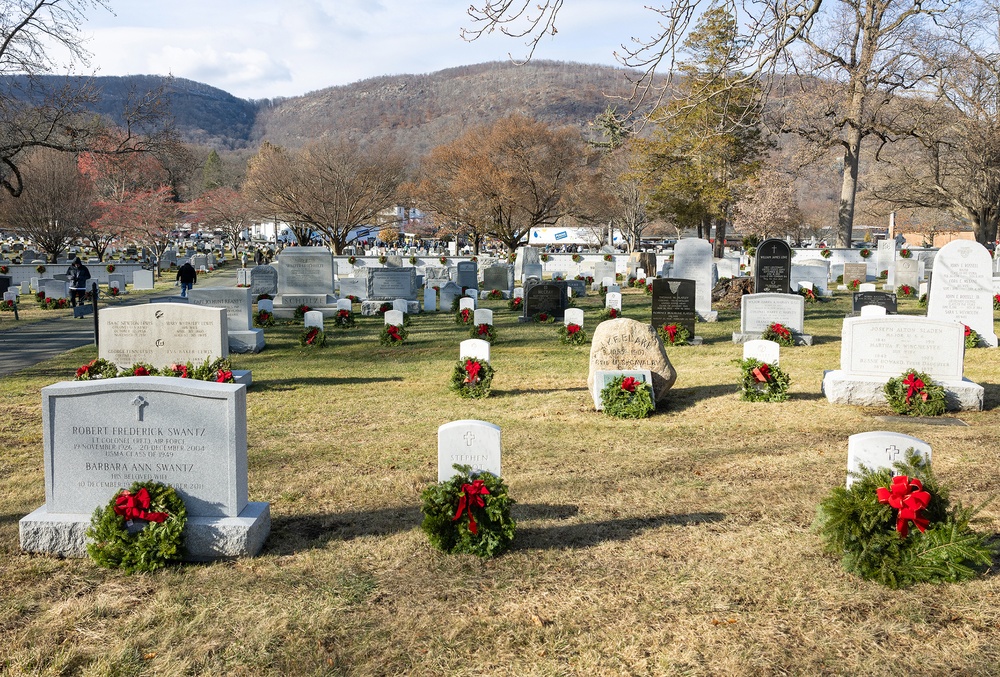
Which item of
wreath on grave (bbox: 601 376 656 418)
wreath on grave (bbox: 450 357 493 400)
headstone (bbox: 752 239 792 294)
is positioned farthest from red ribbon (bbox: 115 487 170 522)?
headstone (bbox: 752 239 792 294)

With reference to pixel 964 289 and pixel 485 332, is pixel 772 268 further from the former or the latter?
pixel 485 332

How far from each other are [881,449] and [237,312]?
1380cm

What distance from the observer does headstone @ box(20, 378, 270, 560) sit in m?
5.46

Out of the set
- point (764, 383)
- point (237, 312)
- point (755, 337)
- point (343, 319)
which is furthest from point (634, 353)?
point (343, 319)

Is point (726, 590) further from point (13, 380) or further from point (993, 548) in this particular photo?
point (13, 380)

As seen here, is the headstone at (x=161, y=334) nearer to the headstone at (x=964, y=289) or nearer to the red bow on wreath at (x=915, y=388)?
the red bow on wreath at (x=915, y=388)

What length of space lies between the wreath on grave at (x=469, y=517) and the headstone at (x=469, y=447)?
1.11ft

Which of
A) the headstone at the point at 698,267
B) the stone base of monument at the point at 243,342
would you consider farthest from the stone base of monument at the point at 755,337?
the stone base of monument at the point at 243,342

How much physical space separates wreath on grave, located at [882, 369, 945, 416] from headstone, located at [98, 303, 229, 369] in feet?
32.2

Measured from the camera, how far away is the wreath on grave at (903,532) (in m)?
4.89

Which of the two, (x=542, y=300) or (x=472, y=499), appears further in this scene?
(x=542, y=300)

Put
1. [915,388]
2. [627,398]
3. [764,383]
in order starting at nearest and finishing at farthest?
[915,388]
[627,398]
[764,383]

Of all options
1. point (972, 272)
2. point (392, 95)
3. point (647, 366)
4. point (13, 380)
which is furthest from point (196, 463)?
point (392, 95)

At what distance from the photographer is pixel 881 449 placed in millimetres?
5578
